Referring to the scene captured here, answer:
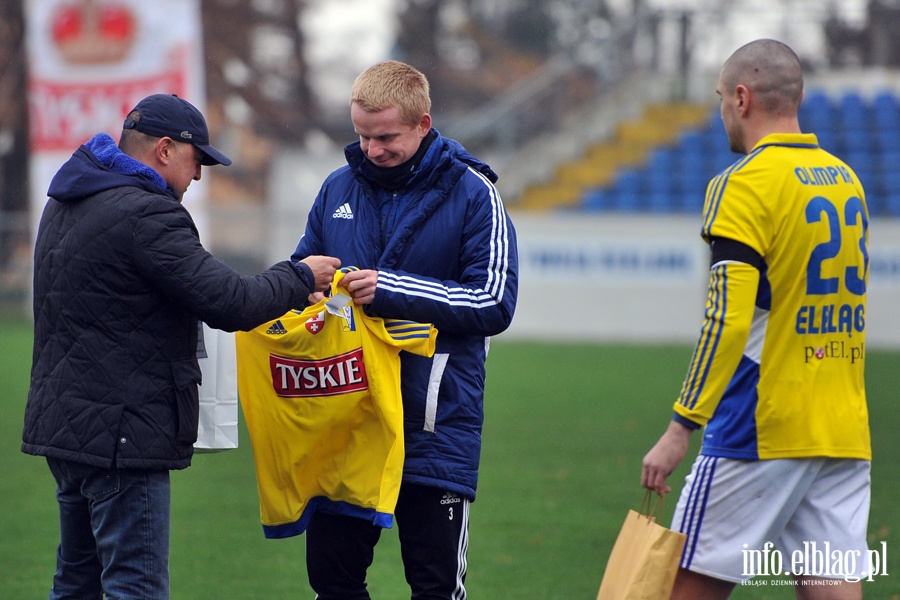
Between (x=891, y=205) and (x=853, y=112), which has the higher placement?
(x=853, y=112)

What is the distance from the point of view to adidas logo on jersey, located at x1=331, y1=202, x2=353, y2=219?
12.5 ft

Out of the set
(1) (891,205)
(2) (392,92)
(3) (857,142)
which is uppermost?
(3) (857,142)

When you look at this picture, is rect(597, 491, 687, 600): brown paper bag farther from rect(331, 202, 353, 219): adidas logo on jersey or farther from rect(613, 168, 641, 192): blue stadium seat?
rect(613, 168, 641, 192): blue stadium seat

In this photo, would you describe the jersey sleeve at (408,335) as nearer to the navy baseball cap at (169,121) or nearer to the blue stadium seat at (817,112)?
the navy baseball cap at (169,121)

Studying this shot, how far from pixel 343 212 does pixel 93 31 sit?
41.7ft

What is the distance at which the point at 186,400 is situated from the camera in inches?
137

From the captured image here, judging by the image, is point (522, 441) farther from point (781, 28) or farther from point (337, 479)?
point (781, 28)

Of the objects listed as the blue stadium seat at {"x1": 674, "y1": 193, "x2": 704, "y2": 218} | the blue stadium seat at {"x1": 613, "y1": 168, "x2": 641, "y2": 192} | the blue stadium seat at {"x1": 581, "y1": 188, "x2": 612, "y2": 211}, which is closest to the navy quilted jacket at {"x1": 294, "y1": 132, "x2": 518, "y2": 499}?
the blue stadium seat at {"x1": 674, "y1": 193, "x2": 704, "y2": 218}

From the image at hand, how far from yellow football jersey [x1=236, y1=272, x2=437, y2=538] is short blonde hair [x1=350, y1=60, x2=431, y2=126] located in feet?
1.74

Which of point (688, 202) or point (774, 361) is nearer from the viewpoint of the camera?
point (774, 361)

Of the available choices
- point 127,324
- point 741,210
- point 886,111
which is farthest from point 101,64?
point 886,111

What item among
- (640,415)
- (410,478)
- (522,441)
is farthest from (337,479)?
(640,415)

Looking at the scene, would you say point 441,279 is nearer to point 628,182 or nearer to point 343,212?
point 343,212

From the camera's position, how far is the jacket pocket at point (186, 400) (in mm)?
3439
